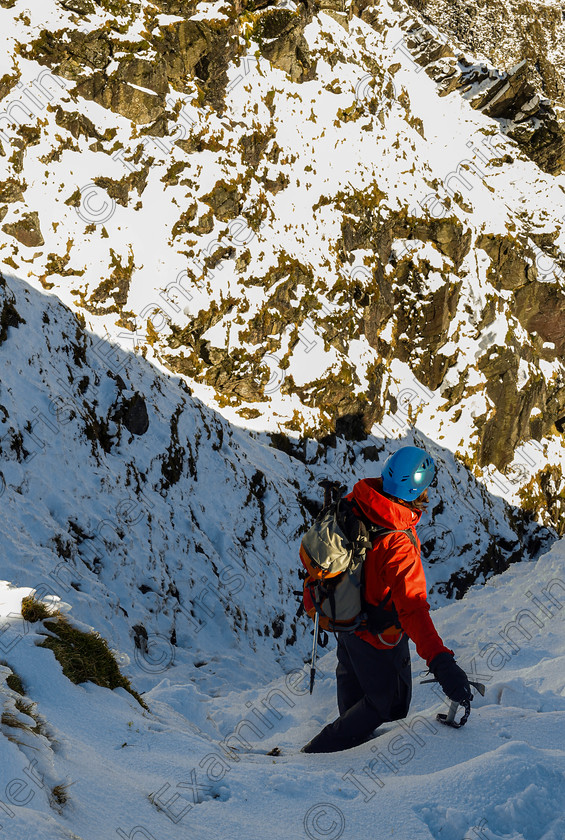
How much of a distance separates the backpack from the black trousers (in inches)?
11.2

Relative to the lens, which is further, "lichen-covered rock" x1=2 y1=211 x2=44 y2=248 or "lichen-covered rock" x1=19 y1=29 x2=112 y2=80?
"lichen-covered rock" x1=19 y1=29 x2=112 y2=80

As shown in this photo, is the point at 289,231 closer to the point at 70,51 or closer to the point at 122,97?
the point at 122,97

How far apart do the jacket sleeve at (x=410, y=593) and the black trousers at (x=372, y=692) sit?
47cm

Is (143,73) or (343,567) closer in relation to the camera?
(343,567)

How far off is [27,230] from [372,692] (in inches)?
643

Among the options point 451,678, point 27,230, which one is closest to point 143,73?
point 27,230

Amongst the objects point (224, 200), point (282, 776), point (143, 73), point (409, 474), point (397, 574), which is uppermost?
point (143, 73)

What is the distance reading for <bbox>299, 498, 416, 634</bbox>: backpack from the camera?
12.8 feet

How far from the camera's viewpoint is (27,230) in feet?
53.9

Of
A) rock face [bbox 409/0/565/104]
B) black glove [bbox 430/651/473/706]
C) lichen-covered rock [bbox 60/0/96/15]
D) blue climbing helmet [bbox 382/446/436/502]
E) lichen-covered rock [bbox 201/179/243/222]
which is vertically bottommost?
black glove [bbox 430/651/473/706]

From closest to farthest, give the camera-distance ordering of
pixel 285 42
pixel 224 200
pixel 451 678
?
pixel 451 678 → pixel 224 200 → pixel 285 42

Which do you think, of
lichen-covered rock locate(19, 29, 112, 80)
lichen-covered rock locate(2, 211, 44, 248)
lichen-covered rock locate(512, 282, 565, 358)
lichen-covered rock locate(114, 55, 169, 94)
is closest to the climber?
lichen-covered rock locate(2, 211, 44, 248)

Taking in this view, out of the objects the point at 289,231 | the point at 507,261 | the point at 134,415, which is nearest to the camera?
the point at 134,415

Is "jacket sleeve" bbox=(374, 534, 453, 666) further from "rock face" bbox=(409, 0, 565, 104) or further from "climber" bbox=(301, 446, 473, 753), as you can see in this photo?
"rock face" bbox=(409, 0, 565, 104)
